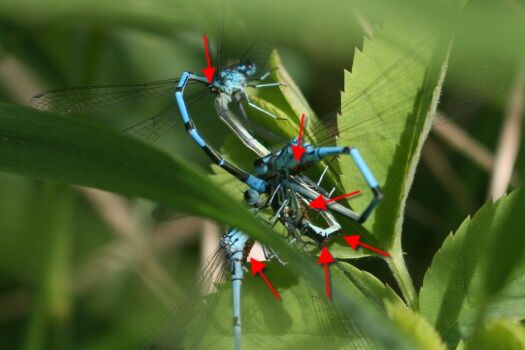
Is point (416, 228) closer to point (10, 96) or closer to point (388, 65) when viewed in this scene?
point (388, 65)

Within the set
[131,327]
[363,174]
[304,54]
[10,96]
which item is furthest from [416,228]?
[10,96]

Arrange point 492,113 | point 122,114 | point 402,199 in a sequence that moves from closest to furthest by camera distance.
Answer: point 402,199
point 492,113
point 122,114

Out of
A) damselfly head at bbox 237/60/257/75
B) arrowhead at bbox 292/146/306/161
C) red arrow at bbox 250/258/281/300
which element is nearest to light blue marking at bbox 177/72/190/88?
damselfly head at bbox 237/60/257/75

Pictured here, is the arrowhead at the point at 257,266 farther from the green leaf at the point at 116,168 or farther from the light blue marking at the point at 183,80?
the light blue marking at the point at 183,80

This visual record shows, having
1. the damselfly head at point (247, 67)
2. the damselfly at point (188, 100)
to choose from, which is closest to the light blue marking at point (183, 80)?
the damselfly at point (188, 100)

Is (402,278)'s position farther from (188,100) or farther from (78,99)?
(78,99)
